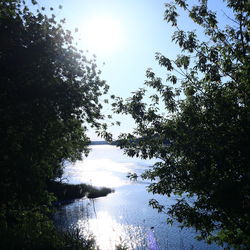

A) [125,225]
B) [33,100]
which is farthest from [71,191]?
[33,100]

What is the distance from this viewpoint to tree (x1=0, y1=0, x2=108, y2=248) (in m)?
12.1

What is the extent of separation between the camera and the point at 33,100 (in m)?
12.5

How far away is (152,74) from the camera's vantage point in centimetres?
1260

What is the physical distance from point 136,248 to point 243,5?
3034cm

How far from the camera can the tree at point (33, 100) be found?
39.9ft

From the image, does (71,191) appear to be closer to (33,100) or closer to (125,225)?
(125,225)

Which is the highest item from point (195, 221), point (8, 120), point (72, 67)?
point (72, 67)

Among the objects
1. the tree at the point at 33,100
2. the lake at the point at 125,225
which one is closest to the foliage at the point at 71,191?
the lake at the point at 125,225

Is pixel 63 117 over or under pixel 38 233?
over

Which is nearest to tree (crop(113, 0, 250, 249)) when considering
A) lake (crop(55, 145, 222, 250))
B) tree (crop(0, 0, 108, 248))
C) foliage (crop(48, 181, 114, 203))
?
tree (crop(0, 0, 108, 248))

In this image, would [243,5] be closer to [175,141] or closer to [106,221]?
[175,141]

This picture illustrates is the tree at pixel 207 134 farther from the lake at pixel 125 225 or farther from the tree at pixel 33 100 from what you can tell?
the lake at pixel 125 225

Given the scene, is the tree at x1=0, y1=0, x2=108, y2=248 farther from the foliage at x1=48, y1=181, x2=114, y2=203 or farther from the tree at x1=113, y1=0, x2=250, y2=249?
the foliage at x1=48, y1=181, x2=114, y2=203

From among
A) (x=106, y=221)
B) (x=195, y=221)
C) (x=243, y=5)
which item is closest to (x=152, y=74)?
(x=243, y=5)
